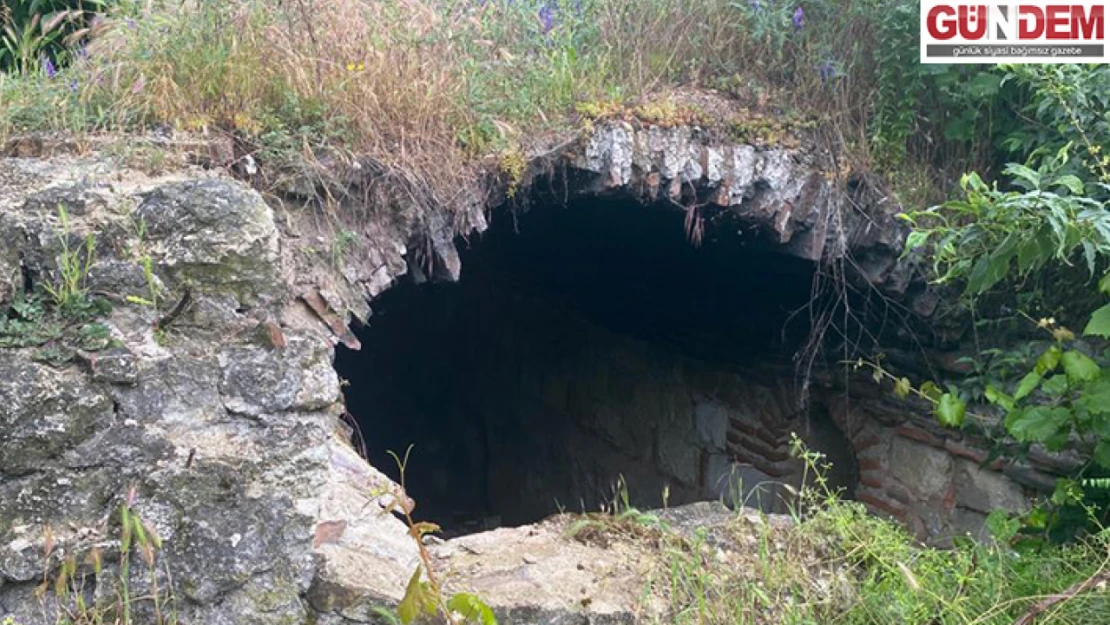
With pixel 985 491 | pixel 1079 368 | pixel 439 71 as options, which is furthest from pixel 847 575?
pixel 439 71

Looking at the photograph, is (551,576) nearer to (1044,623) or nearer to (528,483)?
→ (1044,623)

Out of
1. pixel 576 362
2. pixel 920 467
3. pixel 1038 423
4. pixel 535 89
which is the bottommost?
pixel 920 467

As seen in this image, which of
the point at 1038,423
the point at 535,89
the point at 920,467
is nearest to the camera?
the point at 1038,423

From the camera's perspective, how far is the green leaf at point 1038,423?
126 inches

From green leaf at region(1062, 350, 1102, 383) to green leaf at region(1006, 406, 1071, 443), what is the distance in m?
0.11

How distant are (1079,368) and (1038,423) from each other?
205mm

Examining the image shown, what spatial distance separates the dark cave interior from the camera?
16.1ft

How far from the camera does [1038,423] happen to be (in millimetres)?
3244

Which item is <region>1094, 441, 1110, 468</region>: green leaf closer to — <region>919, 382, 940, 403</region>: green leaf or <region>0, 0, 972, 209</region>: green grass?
<region>919, 382, 940, 403</region>: green leaf

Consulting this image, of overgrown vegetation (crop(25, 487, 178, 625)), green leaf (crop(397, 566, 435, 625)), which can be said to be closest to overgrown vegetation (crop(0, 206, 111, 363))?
overgrown vegetation (crop(25, 487, 178, 625))

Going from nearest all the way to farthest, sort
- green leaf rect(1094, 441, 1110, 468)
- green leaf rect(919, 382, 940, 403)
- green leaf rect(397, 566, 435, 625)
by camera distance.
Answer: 1. green leaf rect(397, 566, 435, 625)
2. green leaf rect(1094, 441, 1110, 468)
3. green leaf rect(919, 382, 940, 403)

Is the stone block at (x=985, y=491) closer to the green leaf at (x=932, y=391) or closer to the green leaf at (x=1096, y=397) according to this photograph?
the green leaf at (x=932, y=391)

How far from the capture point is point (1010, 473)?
414cm

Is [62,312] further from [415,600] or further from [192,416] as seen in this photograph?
[415,600]
